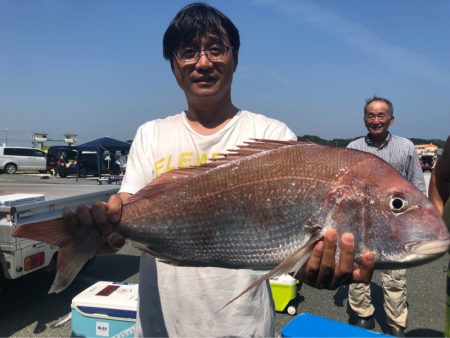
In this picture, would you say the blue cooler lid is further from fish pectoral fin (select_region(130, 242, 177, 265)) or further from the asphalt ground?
fish pectoral fin (select_region(130, 242, 177, 265))

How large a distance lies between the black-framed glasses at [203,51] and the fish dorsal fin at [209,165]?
1.78 feet

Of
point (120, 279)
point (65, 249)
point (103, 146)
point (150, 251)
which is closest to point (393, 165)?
point (150, 251)

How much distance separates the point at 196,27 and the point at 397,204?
1363 millimetres

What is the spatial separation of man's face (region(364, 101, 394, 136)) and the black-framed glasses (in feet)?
11.4

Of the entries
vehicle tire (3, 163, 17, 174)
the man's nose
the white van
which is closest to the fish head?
the man's nose

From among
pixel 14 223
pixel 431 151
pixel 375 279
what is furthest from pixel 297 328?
pixel 431 151

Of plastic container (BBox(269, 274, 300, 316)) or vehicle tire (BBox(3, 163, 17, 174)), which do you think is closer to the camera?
plastic container (BBox(269, 274, 300, 316))

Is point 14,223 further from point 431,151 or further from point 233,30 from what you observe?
point 431,151

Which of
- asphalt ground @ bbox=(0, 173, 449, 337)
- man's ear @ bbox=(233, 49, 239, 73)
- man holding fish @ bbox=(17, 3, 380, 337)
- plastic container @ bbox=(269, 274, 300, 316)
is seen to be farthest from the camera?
plastic container @ bbox=(269, 274, 300, 316)

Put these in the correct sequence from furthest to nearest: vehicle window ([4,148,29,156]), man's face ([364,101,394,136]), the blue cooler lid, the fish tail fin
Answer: vehicle window ([4,148,29,156]) → man's face ([364,101,394,136]) → the blue cooler lid → the fish tail fin

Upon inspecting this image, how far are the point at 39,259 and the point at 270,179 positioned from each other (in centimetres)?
390

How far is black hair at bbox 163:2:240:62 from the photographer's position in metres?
2.09

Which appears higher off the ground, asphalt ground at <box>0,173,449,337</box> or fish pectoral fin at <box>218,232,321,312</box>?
fish pectoral fin at <box>218,232,321,312</box>

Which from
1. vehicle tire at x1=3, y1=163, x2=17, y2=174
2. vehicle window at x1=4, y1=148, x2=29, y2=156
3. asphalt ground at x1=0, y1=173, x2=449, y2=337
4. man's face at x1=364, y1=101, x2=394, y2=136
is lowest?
vehicle tire at x1=3, y1=163, x2=17, y2=174
